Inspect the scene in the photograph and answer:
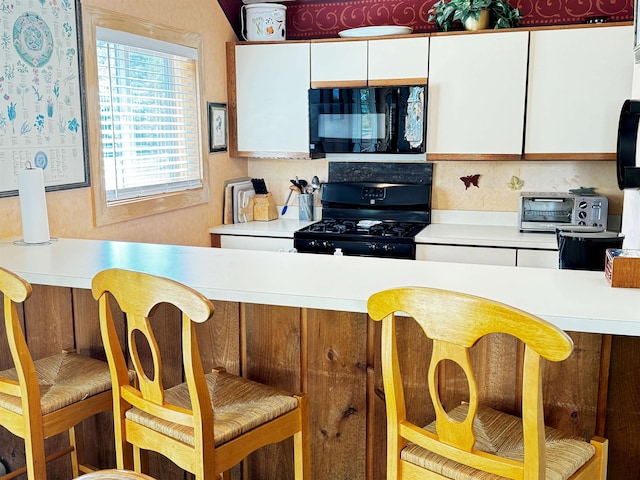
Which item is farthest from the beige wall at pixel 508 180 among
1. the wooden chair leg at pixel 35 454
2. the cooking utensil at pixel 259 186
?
the wooden chair leg at pixel 35 454

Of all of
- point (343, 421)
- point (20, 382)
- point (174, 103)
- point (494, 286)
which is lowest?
point (343, 421)

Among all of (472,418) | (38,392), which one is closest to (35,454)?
(38,392)

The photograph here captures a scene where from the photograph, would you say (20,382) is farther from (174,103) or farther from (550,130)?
(550,130)

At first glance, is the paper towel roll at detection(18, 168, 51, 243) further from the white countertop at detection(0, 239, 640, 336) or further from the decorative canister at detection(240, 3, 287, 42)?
the decorative canister at detection(240, 3, 287, 42)

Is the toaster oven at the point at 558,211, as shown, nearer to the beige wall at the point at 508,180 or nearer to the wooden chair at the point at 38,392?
the beige wall at the point at 508,180

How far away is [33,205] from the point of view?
8.11ft

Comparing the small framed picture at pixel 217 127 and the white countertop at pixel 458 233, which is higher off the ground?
the small framed picture at pixel 217 127

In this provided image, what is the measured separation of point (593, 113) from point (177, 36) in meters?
2.32

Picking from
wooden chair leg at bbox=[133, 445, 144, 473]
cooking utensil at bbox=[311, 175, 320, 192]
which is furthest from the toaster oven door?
wooden chair leg at bbox=[133, 445, 144, 473]

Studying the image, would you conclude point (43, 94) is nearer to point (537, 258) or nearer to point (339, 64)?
point (339, 64)

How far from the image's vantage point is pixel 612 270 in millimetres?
1754

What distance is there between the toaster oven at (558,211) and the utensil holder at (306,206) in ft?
4.49

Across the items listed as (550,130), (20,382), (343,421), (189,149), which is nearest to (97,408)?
(20,382)

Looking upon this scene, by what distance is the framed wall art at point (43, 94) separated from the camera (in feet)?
8.30
